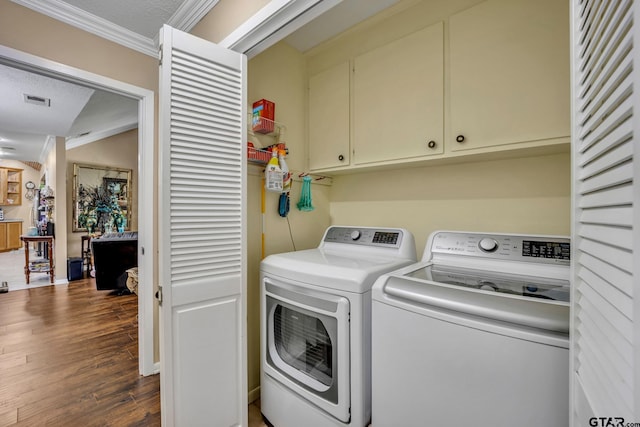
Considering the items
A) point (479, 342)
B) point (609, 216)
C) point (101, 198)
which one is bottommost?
point (479, 342)

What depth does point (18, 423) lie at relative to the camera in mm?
1612

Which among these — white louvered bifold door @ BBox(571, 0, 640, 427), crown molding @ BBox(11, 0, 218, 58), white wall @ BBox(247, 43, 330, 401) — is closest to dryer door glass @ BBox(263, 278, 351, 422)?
white wall @ BBox(247, 43, 330, 401)

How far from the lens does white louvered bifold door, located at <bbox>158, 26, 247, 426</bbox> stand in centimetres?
127

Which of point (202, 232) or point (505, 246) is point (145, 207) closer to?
point (202, 232)

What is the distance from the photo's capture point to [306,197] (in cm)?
206

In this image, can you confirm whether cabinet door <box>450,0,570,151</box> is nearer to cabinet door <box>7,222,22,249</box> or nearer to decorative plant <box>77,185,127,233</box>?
decorative plant <box>77,185,127,233</box>

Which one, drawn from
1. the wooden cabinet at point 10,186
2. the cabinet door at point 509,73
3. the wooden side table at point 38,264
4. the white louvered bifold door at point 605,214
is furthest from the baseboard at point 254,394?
the wooden cabinet at point 10,186

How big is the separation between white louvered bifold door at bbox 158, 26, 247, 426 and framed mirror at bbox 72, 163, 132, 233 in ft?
18.7

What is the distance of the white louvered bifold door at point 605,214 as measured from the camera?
43 cm

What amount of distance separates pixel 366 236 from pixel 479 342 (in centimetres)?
97

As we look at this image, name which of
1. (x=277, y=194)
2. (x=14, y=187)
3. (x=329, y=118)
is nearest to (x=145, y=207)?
(x=277, y=194)

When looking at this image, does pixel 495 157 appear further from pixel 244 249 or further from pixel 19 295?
pixel 19 295

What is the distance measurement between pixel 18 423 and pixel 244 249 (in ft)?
5.48

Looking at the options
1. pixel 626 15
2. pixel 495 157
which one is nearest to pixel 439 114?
pixel 495 157
